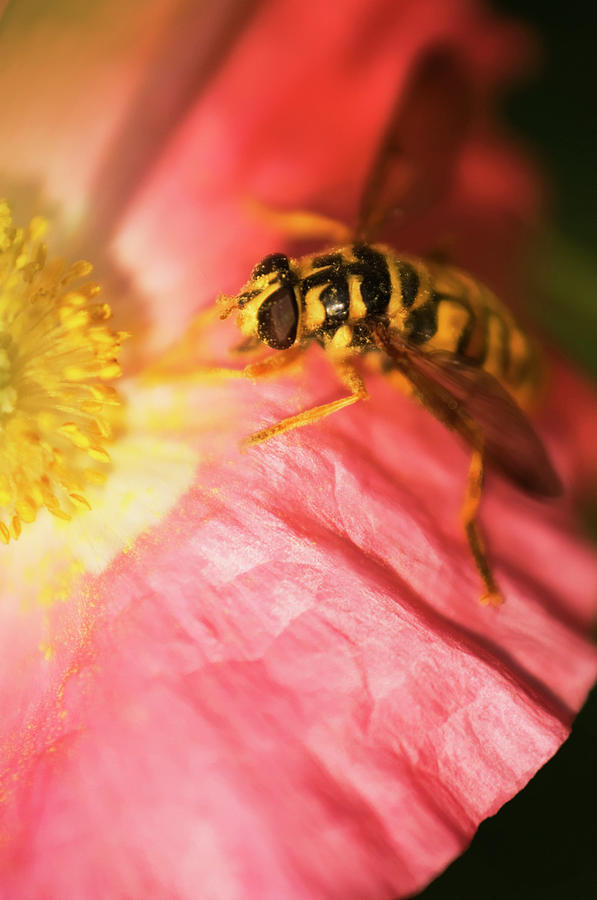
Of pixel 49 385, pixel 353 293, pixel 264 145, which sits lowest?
pixel 49 385

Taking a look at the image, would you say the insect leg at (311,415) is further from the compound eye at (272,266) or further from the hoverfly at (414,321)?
the compound eye at (272,266)

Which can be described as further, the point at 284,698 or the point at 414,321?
the point at 414,321

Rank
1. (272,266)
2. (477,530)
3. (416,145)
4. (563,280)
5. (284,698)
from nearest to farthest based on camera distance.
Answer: (284,698) → (272,266) → (477,530) → (416,145) → (563,280)

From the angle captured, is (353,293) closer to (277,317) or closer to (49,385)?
(277,317)

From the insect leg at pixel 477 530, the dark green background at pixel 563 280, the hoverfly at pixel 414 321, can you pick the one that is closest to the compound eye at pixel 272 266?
the hoverfly at pixel 414 321

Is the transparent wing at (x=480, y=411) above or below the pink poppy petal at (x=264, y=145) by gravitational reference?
below

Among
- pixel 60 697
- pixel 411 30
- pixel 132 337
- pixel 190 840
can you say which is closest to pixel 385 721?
pixel 190 840

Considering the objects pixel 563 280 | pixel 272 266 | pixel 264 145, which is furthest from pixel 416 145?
pixel 563 280

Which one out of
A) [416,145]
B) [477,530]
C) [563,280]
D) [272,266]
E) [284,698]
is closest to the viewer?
[284,698]
